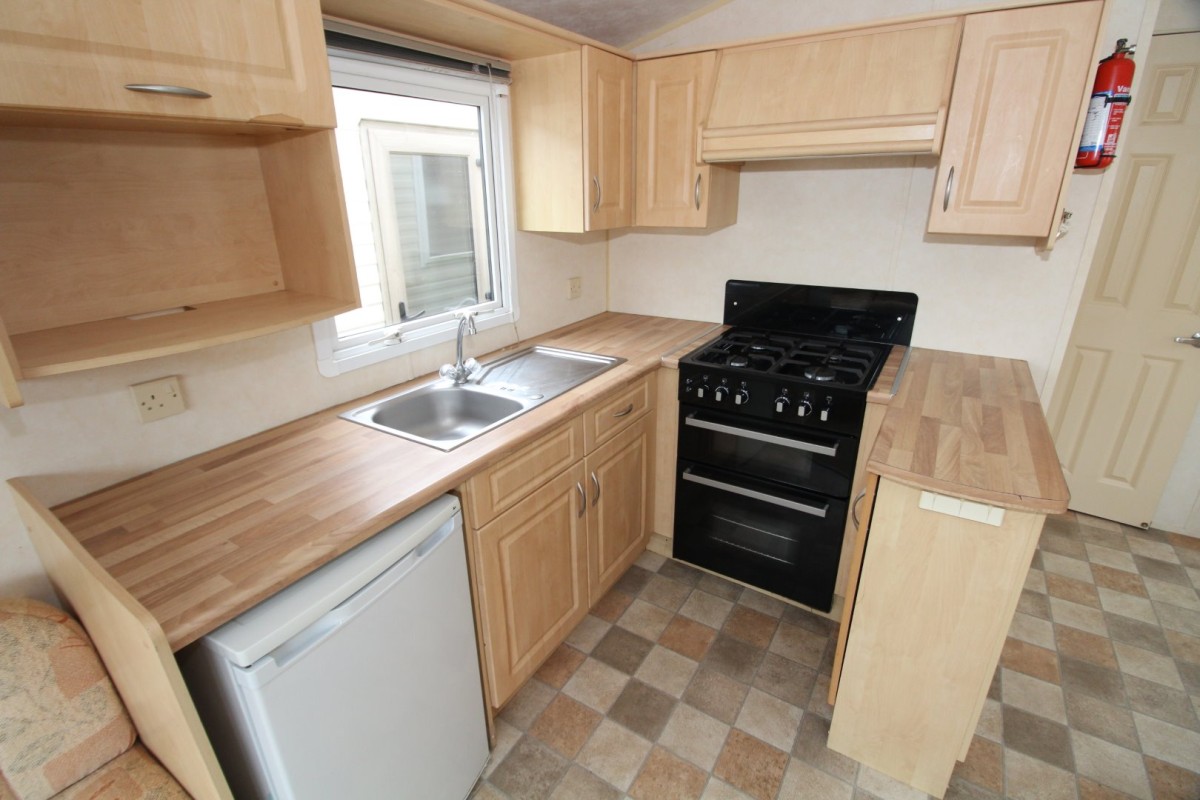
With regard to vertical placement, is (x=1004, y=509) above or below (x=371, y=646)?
above

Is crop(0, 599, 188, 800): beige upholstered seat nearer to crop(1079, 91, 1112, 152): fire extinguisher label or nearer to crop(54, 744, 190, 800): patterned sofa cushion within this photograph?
crop(54, 744, 190, 800): patterned sofa cushion

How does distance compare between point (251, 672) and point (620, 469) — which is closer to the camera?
point (251, 672)

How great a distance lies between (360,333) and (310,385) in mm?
253

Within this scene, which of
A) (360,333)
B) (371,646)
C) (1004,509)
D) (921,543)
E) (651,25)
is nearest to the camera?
(371,646)

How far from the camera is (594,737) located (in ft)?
5.75

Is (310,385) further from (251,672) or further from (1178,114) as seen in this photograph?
(1178,114)

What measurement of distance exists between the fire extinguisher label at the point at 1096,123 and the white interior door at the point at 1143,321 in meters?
0.72

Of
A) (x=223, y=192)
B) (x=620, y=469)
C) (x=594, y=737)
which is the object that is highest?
(x=223, y=192)

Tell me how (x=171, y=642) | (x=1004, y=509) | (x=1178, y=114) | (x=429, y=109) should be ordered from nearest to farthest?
(x=171, y=642), (x=1004, y=509), (x=429, y=109), (x=1178, y=114)

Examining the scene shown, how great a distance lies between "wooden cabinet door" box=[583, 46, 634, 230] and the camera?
209 centimetres

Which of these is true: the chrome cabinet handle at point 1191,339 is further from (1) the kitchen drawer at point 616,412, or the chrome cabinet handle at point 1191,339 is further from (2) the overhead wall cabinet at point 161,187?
(2) the overhead wall cabinet at point 161,187

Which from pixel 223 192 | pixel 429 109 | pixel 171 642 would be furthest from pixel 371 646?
pixel 429 109

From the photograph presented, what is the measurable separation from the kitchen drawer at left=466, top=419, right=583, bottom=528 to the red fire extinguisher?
1.81 metres

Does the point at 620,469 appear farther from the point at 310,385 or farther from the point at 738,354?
the point at 310,385
